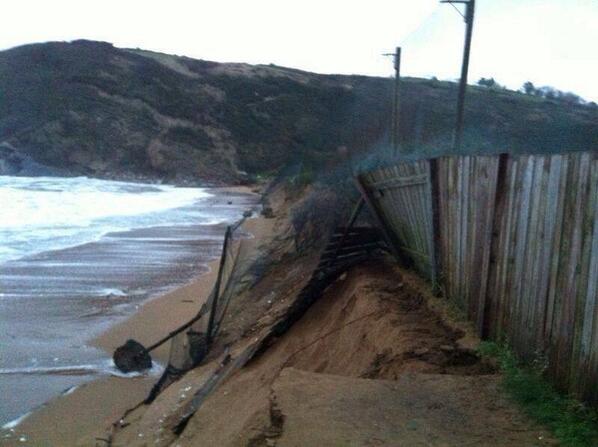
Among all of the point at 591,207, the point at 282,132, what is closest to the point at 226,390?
the point at 591,207

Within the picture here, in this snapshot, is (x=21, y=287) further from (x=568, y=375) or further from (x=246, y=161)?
(x=246, y=161)

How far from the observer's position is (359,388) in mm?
5844

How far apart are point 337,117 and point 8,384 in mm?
60256

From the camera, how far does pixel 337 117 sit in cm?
6912

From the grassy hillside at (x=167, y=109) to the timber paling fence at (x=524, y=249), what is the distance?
4285 centimetres

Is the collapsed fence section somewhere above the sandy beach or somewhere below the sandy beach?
above

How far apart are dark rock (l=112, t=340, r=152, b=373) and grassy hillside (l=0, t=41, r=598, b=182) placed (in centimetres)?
4088

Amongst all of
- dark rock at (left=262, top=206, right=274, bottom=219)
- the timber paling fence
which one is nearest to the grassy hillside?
dark rock at (left=262, top=206, right=274, bottom=219)

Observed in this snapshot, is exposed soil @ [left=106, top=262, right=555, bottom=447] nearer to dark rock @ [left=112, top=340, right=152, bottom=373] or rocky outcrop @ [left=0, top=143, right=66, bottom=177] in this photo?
dark rock @ [left=112, top=340, right=152, bottom=373]

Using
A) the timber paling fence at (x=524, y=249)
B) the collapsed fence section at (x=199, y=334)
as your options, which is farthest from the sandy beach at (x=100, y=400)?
the timber paling fence at (x=524, y=249)

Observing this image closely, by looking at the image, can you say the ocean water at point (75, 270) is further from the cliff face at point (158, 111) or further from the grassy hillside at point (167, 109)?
the cliff face at point (158, 111)

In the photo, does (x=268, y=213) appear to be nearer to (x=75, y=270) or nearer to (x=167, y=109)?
(x=75, y=270)

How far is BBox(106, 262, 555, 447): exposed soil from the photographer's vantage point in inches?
196

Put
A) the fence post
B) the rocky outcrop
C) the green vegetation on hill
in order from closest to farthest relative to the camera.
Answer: the green vegetation on hill, the fence post, the rocky outcrop
